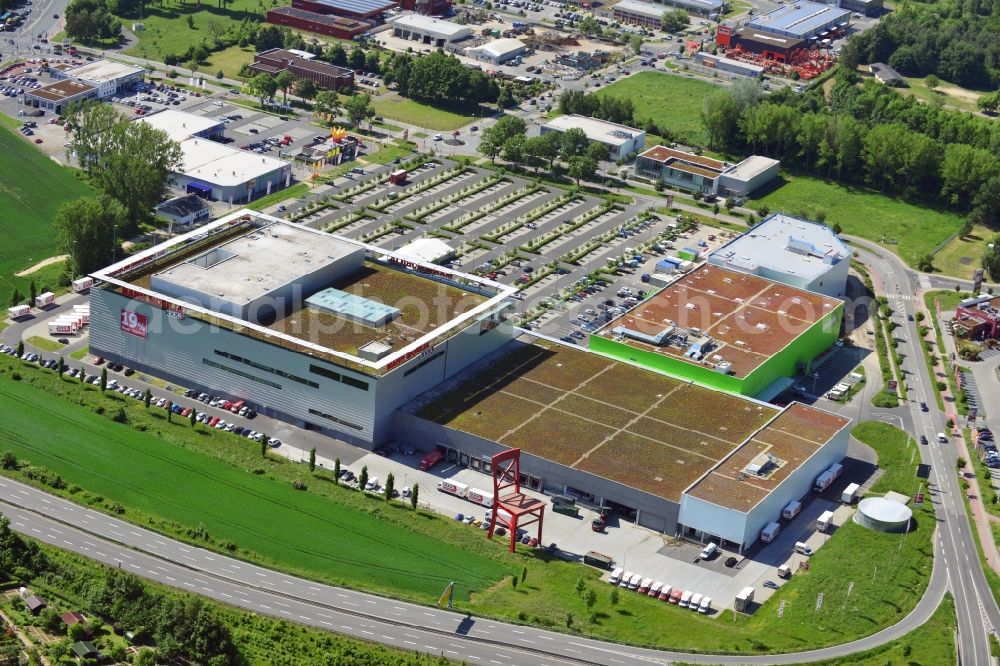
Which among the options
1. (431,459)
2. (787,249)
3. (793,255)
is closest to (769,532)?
(431,459)

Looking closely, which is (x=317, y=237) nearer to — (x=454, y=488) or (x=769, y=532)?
(x=454, y=488)

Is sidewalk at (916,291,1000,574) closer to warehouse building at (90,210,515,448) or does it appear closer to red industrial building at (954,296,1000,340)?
red industrial building at (954,296,1000,340)

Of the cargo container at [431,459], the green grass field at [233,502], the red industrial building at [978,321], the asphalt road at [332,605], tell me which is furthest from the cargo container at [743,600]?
the red industrial building at [978,321]

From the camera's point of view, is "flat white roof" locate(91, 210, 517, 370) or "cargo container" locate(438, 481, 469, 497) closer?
"cargo container" locate(438, 481, 469, 497)

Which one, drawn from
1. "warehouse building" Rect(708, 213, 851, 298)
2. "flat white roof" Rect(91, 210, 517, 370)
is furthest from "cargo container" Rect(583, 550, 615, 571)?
"warehouse building" Rect(708, 213, 851, 298)

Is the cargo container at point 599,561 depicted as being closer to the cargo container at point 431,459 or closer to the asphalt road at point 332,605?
the asphalt road at point 332,605

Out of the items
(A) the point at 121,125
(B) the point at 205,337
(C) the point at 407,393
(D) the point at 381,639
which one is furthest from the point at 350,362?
(A) the point at 121,125
